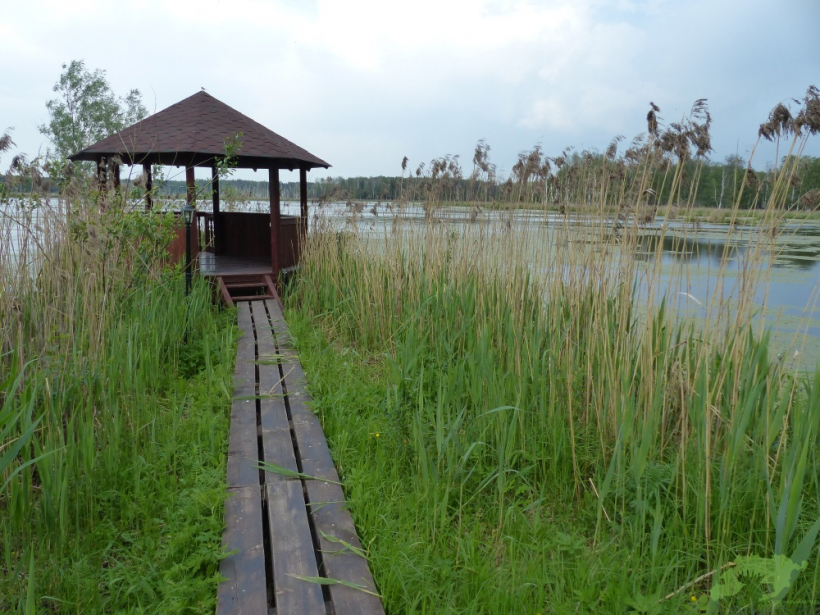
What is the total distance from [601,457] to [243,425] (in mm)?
2005

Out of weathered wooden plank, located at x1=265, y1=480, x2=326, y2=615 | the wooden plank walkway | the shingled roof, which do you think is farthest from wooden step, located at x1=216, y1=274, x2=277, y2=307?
weathered wooden plank, located at x1=265, y1=480, x2=326, y2=615

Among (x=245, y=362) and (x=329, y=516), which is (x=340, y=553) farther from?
(x=245, y=362)

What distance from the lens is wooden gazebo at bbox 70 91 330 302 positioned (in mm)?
8008

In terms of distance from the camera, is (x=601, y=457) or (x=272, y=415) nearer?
(x=601, y=457)

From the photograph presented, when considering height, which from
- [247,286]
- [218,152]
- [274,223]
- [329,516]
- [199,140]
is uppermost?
[199,140]

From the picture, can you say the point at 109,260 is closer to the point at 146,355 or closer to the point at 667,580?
the point at 146,355

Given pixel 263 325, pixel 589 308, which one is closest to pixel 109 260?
pixel 263 325

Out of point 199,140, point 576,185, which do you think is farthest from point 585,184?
point 199,140

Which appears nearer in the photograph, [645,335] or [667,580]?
[667,580]

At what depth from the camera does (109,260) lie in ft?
13.1

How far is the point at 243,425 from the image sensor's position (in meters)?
3.64

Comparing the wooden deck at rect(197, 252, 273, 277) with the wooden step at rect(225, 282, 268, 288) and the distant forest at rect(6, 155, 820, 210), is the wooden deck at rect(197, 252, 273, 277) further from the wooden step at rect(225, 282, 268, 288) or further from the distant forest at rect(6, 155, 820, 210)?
the distant forest at rect(6, 155, 820, 210)

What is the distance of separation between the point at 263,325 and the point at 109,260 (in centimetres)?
244

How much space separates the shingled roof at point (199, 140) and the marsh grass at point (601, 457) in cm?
496
